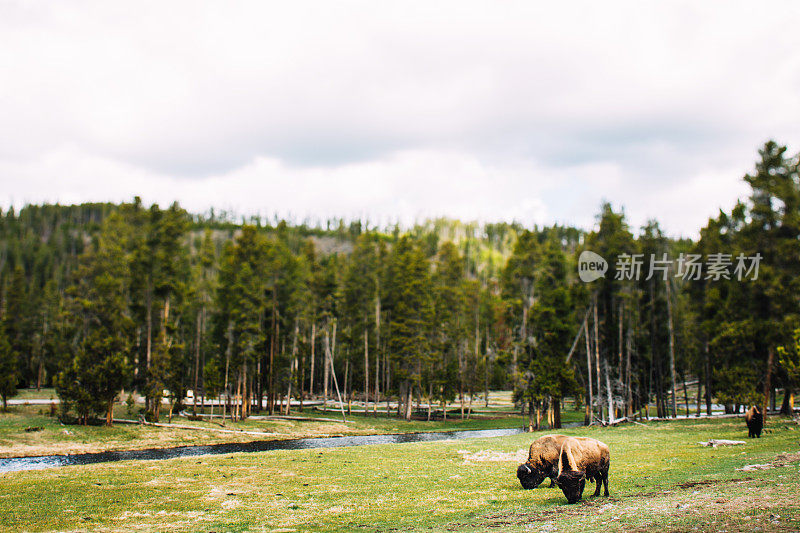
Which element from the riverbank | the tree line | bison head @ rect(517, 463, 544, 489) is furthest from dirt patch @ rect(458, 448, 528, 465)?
the riverbank

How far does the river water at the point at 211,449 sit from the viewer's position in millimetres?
27969

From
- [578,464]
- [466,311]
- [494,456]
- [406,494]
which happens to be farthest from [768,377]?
[466,311]

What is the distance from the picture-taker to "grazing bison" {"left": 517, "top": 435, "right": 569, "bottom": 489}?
1430 cm

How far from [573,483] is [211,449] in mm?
28056

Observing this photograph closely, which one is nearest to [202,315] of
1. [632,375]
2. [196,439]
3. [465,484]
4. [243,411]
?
[243,411]

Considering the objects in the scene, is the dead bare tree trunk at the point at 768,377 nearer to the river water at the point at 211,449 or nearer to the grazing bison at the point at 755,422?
the grazing bison at the point at 755,422

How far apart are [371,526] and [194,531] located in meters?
4.43

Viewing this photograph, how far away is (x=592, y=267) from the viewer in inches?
1726

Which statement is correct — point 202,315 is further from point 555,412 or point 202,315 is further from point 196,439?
point 555,412

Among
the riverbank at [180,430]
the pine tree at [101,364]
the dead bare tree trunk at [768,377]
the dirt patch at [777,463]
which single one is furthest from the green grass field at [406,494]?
the pine tree at [101,364]

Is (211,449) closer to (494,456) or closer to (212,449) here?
(212,449)

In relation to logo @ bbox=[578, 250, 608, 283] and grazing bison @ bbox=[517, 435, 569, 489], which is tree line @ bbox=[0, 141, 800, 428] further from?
grazing bison @ bbox=[517, 435, 569, 489]

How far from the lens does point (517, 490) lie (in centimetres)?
1638

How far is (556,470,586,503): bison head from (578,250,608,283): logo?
3253cm
